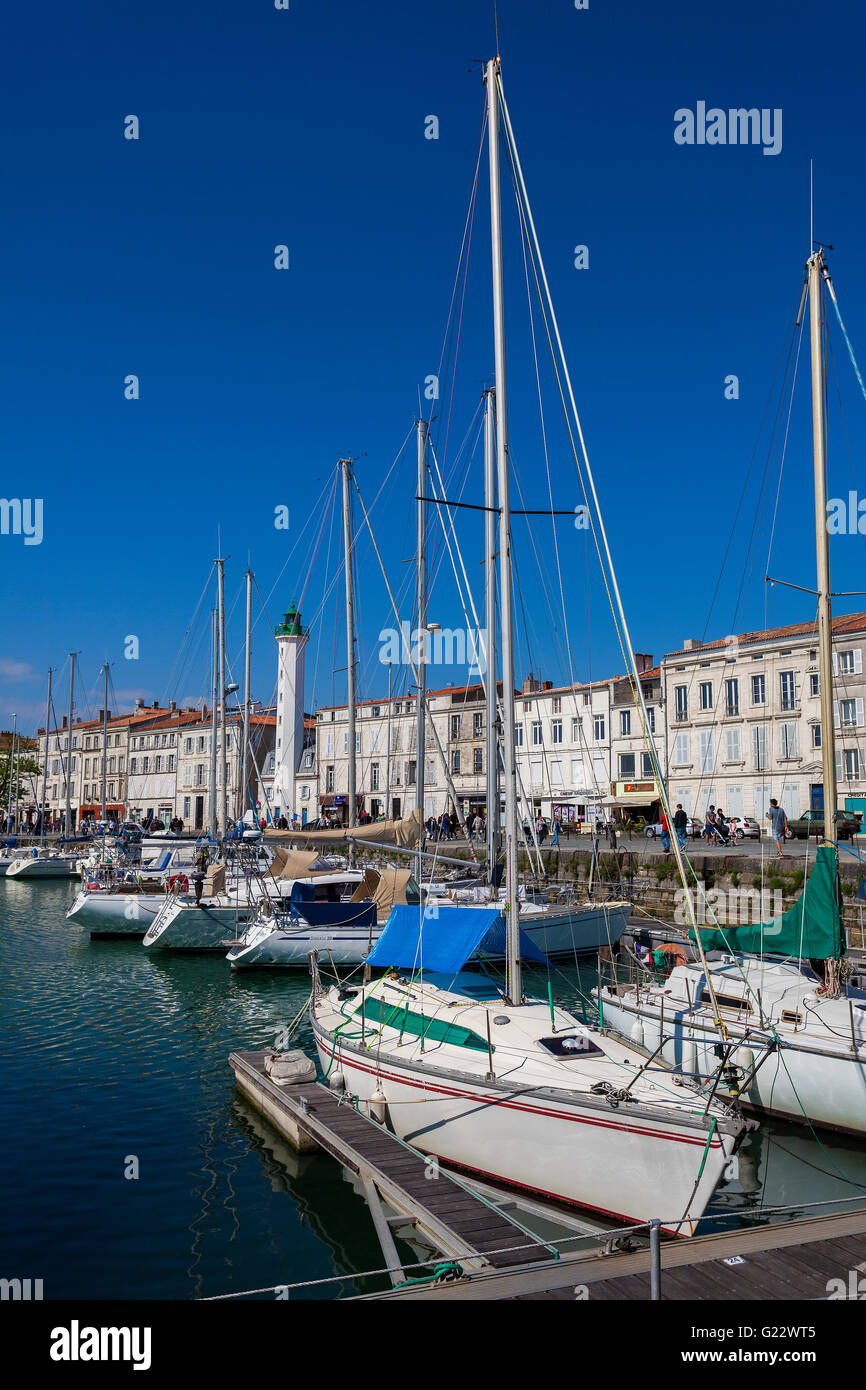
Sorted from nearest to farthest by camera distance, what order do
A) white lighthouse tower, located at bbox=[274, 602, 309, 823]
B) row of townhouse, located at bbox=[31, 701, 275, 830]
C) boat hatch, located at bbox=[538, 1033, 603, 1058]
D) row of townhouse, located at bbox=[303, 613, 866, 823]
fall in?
1. boat hatch, located at bbox=[538, 1033, 603, 1058]
2. row of townhouse, located at bbox=[303, 613, 866, 823]
3. white lighthouse tower, located at bbox=[274, 602, 309, 823]
4. row of townhouse, located at bbox=[31, 701, 275, 830]

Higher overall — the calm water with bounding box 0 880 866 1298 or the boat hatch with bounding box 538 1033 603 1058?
the boat hatch with bounding box 538 1033 603 1058

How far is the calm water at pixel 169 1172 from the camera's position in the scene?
33.8ft

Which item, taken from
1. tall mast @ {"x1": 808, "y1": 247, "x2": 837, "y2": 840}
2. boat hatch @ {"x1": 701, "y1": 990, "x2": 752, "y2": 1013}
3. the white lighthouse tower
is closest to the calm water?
boat hatch @ {"x1": 701, "y1": 990, "x2": 752, "y2": 1013}

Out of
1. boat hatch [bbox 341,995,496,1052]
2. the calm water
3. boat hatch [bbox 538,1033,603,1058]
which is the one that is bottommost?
the calm water

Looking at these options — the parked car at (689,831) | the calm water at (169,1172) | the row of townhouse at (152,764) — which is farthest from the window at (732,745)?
the row of townhouse at (152,764)

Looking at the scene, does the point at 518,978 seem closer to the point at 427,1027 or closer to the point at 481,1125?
the point at 427,1027

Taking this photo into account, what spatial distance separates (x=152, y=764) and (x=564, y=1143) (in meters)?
95.3

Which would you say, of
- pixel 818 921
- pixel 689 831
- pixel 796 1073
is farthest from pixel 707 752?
pixel 796 1073

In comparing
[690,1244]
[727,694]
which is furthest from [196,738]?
[690,1244]

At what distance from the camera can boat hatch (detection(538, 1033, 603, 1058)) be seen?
476 inches

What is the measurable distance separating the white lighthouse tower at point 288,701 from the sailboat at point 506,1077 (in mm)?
59734

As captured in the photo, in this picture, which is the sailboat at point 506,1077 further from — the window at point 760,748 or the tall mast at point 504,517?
the window at point 760,748

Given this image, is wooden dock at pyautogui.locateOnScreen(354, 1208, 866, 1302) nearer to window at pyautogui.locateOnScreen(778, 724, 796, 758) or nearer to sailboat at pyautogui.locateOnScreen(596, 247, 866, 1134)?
sailboat at pyautogui.locateOnScreen(596, 247, 866, 1134)

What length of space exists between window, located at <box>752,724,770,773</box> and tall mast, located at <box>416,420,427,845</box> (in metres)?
30.8
